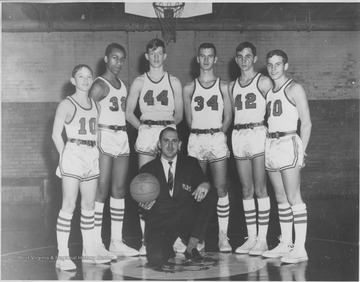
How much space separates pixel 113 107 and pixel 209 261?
205cm

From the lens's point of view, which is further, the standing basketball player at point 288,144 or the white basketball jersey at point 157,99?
the white basketball jersey at point 157,99

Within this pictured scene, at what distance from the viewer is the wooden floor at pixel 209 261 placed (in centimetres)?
428

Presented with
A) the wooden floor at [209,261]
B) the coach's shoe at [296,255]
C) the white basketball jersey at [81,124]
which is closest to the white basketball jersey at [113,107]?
the white basketball jersey at [81,124]

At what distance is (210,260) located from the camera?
4.94 m

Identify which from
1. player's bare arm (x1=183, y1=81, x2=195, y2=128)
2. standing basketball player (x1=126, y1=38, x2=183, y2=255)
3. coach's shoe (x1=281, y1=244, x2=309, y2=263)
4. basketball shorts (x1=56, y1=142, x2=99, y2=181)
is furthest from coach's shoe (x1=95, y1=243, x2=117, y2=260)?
player's bare arm (x1=183, y1=81, x2=195, y2=128)

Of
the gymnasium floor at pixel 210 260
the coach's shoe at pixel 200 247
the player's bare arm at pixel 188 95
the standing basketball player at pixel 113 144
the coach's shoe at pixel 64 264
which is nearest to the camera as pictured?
the gymnasium floor at pixel 210 260

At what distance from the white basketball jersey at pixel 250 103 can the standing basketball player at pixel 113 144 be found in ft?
4.45

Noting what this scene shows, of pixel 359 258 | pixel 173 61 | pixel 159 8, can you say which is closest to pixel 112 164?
pixel 359 258

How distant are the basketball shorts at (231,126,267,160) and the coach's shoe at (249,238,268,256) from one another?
0.96 m

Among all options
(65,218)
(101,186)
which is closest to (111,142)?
(101,186)

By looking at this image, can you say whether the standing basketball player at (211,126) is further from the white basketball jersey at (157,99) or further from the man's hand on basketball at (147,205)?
the man's hand on basketball at (147,205)

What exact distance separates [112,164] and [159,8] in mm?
3614

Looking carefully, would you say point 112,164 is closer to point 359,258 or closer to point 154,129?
point 154,129

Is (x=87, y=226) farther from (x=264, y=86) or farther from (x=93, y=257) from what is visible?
(x=264, y=86)
